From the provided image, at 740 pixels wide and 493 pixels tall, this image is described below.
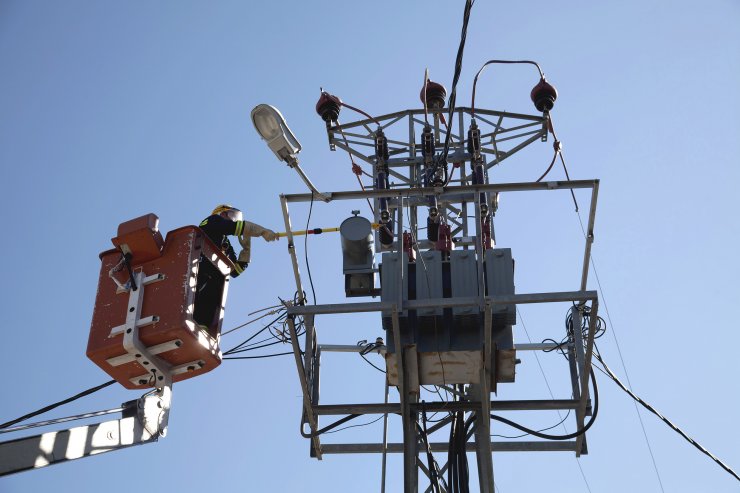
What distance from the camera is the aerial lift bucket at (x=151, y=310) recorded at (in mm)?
8719

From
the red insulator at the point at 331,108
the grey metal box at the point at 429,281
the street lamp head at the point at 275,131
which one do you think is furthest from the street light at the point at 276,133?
the red insulator at the point at 331,108

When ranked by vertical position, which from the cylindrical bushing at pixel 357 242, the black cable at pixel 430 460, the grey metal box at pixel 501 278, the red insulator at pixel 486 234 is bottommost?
the black cable at pixel 430 460

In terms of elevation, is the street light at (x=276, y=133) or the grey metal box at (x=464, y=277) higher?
the street light at (x=276, y=133)

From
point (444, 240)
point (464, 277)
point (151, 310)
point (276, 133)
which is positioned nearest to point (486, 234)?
point (444, 240)

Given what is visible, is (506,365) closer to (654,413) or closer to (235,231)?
(654,413)

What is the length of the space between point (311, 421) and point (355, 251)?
5.45 ft

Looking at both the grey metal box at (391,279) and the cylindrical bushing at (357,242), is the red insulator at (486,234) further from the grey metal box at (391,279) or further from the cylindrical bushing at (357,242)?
the cylindrical bushing at (357,242)

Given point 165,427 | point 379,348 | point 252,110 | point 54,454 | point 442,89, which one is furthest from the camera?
point 442,89

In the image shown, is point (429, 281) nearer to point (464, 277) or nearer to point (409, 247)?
point (464, 277)

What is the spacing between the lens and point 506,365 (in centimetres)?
924

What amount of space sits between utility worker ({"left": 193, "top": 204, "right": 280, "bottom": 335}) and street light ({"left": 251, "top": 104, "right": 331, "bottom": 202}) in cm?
119

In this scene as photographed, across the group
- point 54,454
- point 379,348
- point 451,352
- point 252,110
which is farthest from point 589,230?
point 54,454

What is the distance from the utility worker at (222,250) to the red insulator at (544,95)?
352cm

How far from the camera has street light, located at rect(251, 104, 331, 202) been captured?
359 inches
